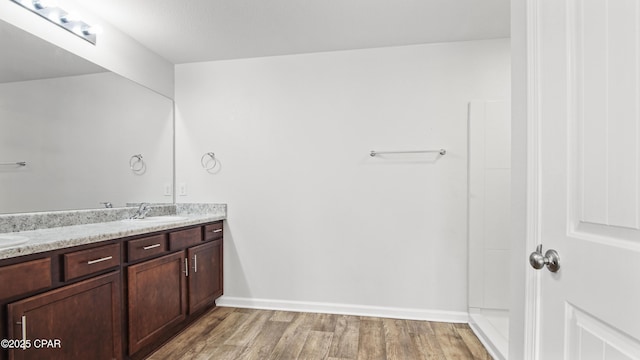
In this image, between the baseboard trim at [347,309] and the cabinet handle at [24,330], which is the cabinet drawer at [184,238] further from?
the cabinet handle at [24,330]

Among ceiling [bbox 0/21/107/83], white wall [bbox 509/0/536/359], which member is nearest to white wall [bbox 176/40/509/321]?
ceiling [bbox 0/21/107/83]

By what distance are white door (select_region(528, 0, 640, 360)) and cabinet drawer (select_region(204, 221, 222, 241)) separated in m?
2.29

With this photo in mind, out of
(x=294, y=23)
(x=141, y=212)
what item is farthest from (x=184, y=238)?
(x=294, y=23)

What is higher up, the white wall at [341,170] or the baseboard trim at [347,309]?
the white wall at [341,170]

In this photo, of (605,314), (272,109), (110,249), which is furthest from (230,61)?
(605,314)

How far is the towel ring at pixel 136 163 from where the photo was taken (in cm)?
249

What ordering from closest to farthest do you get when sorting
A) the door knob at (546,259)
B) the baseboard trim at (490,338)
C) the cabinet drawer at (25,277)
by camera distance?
the door knob at (546,259), the cabinet drawer at (25,277), the baseboard trim at (490,338)

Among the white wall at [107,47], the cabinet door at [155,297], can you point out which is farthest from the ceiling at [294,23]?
the cabinet door at [155,297]

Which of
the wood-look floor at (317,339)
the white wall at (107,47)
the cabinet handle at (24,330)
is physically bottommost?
the wood-look floor at (317,339)

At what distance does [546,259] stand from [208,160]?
263 cm

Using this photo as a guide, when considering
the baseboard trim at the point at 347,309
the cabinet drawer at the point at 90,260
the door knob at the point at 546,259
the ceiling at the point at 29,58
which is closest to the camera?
the door knob at the point at 546,259

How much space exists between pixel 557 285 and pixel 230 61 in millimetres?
2848

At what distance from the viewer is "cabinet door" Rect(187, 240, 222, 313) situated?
7.66 ft

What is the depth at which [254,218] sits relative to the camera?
108 inches
